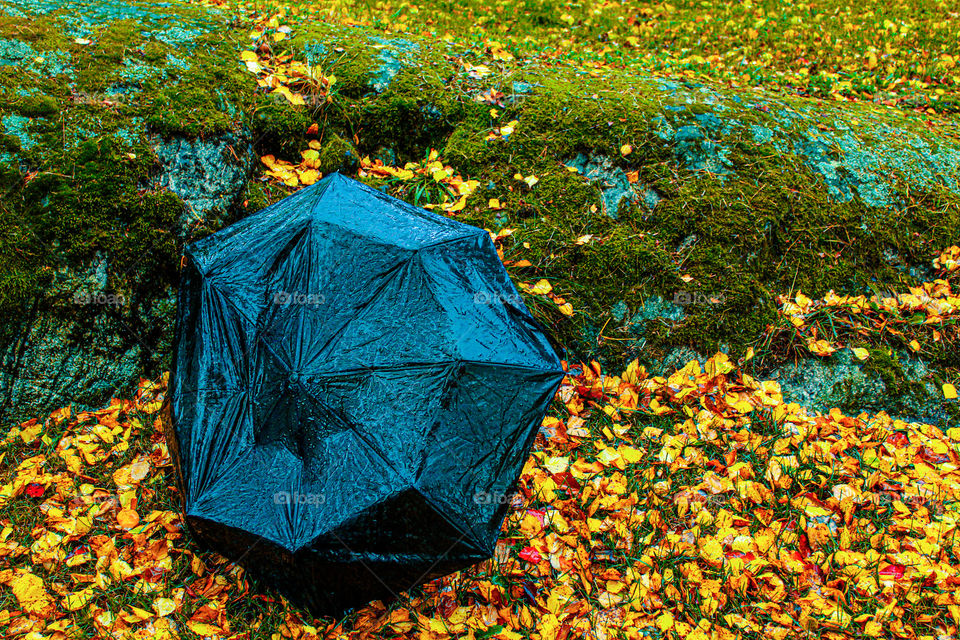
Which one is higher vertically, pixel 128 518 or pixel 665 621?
pixel 665 621

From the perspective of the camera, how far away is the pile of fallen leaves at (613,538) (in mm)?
2422

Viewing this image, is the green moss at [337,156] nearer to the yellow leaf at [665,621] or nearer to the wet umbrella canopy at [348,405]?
the wet umbrella canopy at [348,405]

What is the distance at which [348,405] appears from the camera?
6.82ft

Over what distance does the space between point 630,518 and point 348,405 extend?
1594 millimetres

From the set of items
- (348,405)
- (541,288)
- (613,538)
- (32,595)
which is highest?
(348,405)

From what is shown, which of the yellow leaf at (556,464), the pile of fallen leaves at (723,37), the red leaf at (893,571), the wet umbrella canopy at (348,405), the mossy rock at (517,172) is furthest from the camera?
the pile of fallen leaves at (723,37)

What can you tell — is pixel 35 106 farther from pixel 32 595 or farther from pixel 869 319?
pixel 869 319

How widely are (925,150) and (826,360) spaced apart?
7.30 feet

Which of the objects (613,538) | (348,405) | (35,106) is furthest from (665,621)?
(35,106)

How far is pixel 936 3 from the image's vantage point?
6945 mm

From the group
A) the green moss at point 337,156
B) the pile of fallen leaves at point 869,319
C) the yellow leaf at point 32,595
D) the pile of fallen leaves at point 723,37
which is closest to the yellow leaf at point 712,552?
the pile of fallen leaves at point 869,319

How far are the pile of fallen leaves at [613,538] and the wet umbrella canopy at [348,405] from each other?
0.55m

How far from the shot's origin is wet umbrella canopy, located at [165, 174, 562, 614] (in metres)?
1.99

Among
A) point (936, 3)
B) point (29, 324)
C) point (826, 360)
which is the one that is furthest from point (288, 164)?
point (936, 3)
